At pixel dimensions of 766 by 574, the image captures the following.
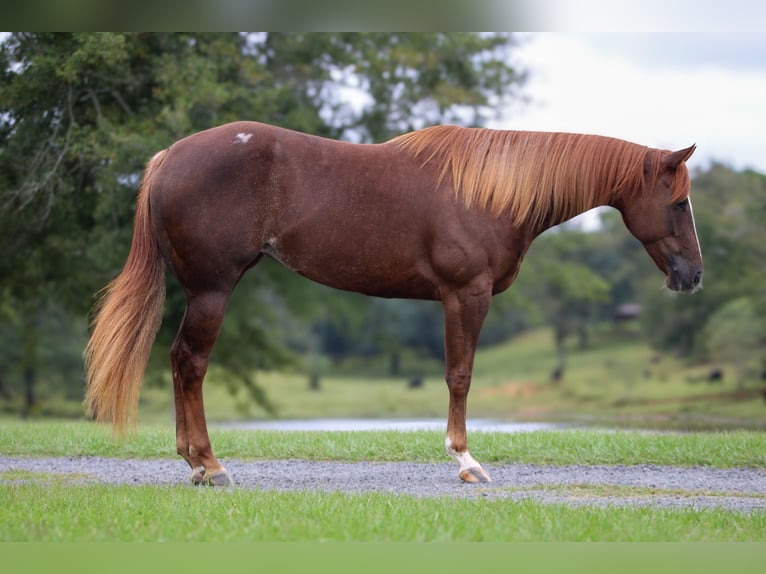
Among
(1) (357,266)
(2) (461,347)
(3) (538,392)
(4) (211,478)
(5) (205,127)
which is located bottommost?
(3) (538,392)

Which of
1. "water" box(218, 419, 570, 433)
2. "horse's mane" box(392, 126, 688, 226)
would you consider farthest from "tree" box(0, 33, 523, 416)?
"horse's mane" box(392, 126, 688, 226)

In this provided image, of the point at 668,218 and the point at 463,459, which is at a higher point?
the point at 668,218

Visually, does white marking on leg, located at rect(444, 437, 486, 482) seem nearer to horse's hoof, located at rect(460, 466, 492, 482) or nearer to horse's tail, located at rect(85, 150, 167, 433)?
horse's hoof, located at rect(460, 466, 492, 482)

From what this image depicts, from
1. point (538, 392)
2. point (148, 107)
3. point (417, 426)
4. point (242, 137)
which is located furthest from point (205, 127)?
point (538, 392)

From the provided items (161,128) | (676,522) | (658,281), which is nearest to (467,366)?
(676,522)

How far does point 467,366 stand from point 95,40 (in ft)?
19.4

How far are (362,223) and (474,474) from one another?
6.64 feet

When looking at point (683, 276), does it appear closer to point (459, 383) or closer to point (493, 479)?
point (459, 383)

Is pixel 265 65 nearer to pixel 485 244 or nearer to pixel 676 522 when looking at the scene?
pixel 485 244

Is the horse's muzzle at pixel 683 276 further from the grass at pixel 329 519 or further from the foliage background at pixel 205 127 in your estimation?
the foliage background at pixel 205 127

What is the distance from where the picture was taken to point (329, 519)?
4512 mm

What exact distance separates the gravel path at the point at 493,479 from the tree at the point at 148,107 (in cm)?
426

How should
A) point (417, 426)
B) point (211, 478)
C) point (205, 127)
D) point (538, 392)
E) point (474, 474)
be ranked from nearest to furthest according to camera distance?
point (211, 478)
point (474, 474)
point (417, 426)
point (205, 127)
point (538, 392)

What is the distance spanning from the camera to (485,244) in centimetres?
636
